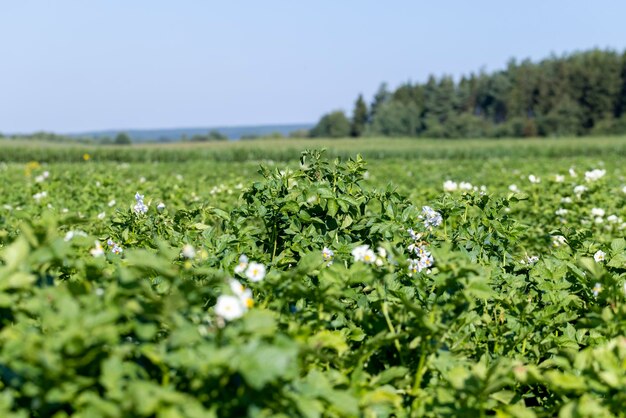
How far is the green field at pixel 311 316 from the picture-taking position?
134 centimetres

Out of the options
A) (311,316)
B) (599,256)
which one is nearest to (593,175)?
(599,256)

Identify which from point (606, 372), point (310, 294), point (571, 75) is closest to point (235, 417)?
point (310, 294)

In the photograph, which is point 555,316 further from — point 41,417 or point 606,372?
point 41,417

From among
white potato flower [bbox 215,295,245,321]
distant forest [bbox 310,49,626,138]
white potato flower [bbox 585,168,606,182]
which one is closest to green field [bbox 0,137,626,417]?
white potato flower [bbox 215,295,245,321]

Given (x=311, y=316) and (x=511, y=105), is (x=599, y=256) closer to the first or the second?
(x=311, y=316)

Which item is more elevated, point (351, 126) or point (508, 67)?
point (508, 67)

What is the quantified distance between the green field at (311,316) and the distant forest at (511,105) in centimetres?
7013

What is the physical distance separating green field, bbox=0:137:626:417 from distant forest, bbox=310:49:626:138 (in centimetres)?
7013

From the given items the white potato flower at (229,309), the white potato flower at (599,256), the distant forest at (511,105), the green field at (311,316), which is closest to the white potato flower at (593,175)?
the green field at (311,316)

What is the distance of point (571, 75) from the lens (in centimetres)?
7188

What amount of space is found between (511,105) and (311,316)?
80121mm

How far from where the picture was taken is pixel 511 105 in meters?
76.8

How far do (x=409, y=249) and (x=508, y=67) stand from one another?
301 feet

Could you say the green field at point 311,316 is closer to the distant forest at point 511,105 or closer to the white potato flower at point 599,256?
the white potato flower at point 599,256
